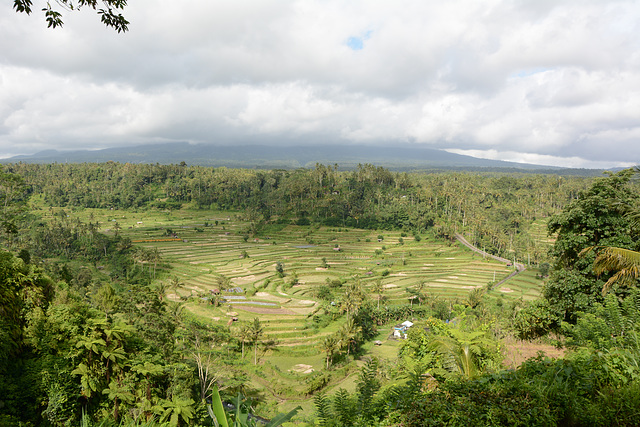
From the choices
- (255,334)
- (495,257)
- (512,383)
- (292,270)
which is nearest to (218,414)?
(512,383)

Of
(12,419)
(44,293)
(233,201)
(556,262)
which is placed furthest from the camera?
(233,201)

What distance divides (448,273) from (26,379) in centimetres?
4907

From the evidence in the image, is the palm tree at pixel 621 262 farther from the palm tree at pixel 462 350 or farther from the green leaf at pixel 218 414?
the green leaf at pixel 218 414

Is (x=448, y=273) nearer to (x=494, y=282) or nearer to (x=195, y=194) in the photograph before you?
(x=494, y=282)

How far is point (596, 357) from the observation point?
4797mm

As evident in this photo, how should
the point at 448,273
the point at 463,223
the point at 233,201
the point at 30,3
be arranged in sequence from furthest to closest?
the point at 233,201
the point at 463,223
the point at 448,273
the point at 30,3

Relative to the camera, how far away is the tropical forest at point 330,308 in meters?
4.48

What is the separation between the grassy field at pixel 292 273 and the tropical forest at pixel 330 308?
314mm

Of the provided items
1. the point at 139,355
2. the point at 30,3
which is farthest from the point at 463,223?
the point at 30,3

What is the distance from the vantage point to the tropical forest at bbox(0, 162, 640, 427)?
4480mm

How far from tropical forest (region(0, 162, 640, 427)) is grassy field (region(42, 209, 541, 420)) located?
→ 314 mm

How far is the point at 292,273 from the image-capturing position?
45.6m

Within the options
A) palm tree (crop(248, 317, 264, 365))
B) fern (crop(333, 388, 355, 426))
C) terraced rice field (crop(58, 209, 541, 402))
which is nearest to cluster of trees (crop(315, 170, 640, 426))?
fern (crop(333, 388, 355, 426))

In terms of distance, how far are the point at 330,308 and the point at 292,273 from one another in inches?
457
